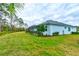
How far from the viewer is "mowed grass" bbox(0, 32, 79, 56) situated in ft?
5.16

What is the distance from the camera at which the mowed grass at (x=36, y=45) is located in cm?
157

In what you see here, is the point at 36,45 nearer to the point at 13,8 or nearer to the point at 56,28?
the point at 56,28

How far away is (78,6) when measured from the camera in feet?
5.19

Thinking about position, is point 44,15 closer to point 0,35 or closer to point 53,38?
point 53,38

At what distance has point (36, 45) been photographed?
159cm

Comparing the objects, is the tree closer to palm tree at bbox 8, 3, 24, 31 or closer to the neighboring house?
the neighboring house

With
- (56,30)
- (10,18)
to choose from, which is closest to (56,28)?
(56,30)

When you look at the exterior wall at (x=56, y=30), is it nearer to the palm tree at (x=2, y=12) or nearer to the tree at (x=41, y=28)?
the tree at (x=41, y=28)

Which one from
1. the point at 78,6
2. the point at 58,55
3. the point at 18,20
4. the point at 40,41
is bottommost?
the point at 58,55

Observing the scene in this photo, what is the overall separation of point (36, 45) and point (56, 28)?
0.75ft

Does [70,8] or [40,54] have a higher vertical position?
[70,8]

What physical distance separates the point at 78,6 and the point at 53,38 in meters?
0.35

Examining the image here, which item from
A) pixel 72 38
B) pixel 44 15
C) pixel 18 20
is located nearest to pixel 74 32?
pixel 72 38

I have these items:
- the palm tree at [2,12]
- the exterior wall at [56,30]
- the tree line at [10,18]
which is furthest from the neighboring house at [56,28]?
the palm tree at [2,12]
